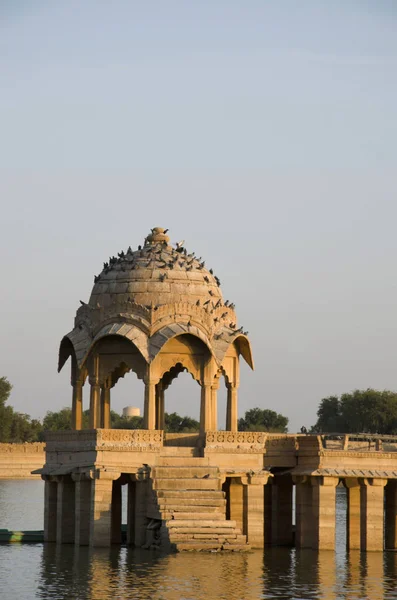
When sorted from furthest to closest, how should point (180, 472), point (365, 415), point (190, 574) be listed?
1. point (365, 415)
2. point (180, 472)
3. point (190, 574)

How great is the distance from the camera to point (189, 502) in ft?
171

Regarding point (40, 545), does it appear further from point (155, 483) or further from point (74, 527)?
point (155, 483)

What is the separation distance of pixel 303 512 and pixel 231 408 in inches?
191

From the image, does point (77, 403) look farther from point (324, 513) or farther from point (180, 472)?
point (324, 513)

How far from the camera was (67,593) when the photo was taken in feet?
142

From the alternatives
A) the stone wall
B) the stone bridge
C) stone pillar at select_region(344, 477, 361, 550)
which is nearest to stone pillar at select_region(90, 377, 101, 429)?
the stone bridge

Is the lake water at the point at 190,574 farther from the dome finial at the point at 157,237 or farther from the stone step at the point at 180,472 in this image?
the dome finial at the point at 157,237

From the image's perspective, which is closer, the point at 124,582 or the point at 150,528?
the point at 124,582

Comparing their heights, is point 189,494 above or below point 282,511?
above

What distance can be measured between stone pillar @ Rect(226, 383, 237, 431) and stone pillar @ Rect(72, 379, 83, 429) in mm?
4746

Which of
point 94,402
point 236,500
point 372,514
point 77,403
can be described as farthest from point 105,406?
point 372,514

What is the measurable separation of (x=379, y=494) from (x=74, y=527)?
372 inches

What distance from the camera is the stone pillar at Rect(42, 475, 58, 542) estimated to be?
56875 millimetres

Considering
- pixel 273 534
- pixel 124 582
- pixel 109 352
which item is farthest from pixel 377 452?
pixel 124 582
